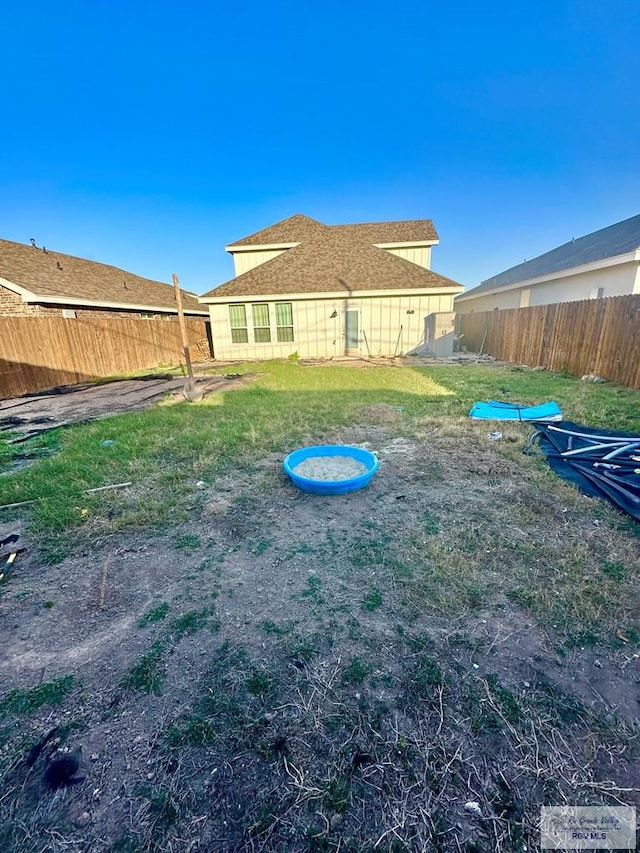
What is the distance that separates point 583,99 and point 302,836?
19676 mm

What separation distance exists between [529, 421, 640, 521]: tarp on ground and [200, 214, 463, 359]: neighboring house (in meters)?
9.32

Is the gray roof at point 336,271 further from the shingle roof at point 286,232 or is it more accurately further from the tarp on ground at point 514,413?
the tarp on ground at point 514,413

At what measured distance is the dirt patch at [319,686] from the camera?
3.46 feet

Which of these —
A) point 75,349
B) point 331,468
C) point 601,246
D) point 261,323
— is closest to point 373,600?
point 331,468

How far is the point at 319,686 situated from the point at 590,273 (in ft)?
51.8

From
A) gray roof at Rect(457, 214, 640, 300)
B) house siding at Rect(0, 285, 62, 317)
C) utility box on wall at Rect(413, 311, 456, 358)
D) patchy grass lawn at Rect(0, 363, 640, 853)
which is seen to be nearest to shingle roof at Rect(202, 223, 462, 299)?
utility box on wall at Rect(413, 311, 456, 358)

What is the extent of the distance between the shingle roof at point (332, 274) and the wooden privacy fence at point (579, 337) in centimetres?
274

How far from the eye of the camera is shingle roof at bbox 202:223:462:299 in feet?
41.5

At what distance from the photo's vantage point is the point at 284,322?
13.3m

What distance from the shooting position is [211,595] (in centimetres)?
196

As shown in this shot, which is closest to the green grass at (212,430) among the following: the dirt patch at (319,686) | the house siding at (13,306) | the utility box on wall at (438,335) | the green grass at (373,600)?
the dirt patch at (319,686)

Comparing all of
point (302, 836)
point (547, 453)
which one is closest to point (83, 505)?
point (302, 836)

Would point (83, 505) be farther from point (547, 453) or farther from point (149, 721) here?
point (547, 453)

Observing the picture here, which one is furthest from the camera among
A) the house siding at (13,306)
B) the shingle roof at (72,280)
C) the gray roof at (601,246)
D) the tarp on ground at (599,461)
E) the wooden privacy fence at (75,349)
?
the gray roof at (601,246)
